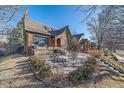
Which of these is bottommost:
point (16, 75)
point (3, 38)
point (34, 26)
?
point (16, 75)

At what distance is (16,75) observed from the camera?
17.7 ft

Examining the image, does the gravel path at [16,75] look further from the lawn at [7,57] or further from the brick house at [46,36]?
the brick house at [46,36]

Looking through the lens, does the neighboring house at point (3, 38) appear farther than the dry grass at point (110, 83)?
Yes

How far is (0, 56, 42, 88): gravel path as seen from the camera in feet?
17.1

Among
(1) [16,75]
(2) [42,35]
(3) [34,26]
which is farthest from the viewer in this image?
(2) [42,35]

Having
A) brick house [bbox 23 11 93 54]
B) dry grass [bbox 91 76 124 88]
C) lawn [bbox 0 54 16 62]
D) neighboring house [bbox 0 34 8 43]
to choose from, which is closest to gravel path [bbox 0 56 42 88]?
lawn [bbox 0 54 16 62]

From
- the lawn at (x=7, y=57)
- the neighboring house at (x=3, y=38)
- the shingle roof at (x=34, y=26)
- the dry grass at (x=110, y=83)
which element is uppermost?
the shingle roof at (x=34, y=26)

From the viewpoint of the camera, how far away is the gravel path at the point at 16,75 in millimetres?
5211

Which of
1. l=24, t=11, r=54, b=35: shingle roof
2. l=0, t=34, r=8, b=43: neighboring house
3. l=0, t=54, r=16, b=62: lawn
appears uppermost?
l=24, t=11, r=54, b=35: shingle roof

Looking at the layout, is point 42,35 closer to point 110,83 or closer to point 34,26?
point 34,26

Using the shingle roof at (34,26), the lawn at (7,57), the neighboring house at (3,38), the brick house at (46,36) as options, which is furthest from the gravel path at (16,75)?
the shingle roof at (34,26)

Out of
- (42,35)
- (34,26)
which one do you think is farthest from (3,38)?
(42,35)

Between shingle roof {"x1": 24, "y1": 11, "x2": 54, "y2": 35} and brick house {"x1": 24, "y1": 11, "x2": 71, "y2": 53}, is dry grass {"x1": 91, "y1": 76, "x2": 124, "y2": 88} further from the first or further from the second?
shingle roof {"x1": 24, "y1": 11, "x2": 54, "y2": 35}
